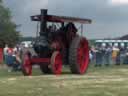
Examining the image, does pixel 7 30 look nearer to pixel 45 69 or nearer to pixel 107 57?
pixel 107 57

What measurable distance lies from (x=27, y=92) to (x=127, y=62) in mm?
24676

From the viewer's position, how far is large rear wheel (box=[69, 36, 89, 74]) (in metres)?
22.7

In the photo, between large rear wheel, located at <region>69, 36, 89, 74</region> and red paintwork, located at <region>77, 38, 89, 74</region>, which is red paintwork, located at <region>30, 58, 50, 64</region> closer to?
large rear wheel, located at <region>69, 36, 89, 74</region>

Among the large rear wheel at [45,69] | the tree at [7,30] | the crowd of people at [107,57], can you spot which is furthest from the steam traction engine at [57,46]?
the tree at [7,30]

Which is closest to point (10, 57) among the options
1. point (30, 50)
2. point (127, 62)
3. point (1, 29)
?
point (30, 50)

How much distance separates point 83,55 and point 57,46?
1.75 meters

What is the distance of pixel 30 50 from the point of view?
23.4 m

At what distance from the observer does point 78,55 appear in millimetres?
23047

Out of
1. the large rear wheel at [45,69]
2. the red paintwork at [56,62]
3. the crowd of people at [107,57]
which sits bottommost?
the crowd of people at [107,57]

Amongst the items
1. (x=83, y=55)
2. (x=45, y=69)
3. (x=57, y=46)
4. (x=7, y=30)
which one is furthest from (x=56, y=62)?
(x=7, y=30)

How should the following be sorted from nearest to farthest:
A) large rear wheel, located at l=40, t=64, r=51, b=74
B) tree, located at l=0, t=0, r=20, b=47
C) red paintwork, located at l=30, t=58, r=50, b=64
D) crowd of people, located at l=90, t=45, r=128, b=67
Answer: red paintwork, located at l=30, t=58, r=50, b=64 → large rear wheel, located at l=40, t=64, r=51, b=74 → crowd of people, located at l=90, t=45, r=128, b=67 → tree, located at l=0, t=0, r=20, b=47

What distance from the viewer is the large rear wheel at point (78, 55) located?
22656 mm

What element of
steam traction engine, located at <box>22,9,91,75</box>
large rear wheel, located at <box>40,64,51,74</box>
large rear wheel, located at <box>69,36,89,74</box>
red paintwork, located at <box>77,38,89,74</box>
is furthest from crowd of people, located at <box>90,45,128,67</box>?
steam traction engine, located at <box>22,9,91,75</box>

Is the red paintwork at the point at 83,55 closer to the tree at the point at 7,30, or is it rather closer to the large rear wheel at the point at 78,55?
the large rear wheel at the point at 78,55
